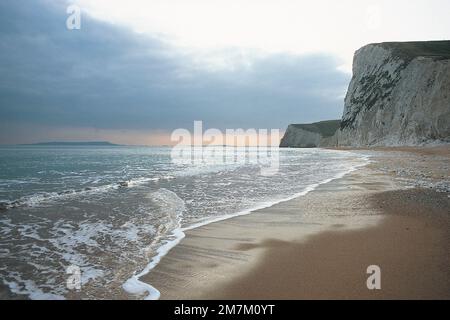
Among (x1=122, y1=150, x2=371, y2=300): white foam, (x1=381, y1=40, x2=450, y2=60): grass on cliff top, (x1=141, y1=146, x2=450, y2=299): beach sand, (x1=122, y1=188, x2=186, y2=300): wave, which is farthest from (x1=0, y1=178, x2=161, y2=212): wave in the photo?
(x1=381, y1=40, x2=450, y2=60): grass on cliff top

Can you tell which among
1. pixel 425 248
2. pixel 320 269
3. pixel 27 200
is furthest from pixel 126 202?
pixel 425 248

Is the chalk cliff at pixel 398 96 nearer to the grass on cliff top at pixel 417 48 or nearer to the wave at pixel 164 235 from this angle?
the grass on cliff top at pixel 417 48

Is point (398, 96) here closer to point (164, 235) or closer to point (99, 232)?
point (164, 235)

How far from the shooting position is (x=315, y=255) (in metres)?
4.96

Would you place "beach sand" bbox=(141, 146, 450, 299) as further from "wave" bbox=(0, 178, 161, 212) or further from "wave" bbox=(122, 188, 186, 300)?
"wave" bbox=(0, 178, 161, 212)

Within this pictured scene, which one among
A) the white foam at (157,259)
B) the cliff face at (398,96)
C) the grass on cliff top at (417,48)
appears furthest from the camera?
the grass on cliff top at (417,48)

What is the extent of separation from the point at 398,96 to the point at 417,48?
644 inches

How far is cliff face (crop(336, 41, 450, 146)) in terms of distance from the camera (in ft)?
154

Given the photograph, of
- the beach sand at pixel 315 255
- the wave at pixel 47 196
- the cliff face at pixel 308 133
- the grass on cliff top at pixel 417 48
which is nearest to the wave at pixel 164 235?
the beach sand at pixel 315 255

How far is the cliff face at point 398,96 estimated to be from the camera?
4688cm

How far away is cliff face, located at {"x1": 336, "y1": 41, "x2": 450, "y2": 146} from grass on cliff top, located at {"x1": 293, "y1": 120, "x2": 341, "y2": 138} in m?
67.6

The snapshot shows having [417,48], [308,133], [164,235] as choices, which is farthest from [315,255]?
[308,133]
